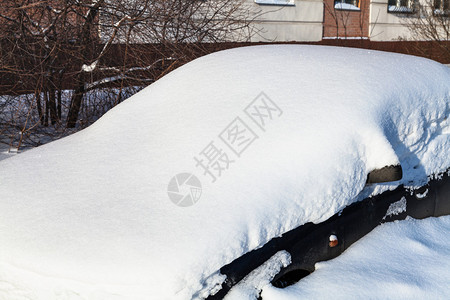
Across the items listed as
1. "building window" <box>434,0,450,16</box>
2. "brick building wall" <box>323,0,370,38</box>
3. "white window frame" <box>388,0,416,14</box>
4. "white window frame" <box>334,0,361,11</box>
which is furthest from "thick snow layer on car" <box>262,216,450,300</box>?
"white window frame" <box>388,0,416,14</box>

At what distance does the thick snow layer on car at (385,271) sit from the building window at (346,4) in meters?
11.4

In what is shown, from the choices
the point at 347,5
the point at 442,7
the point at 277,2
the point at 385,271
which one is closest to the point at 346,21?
the point at 347,5

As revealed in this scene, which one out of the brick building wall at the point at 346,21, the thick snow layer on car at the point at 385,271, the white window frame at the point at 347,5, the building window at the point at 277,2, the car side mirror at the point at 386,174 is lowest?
the thick snow layer on car at the point at 385,271

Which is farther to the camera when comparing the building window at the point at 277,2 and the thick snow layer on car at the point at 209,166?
the building window at the point at 277,2

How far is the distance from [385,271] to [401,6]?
46.2 ft

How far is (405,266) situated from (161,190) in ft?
3.76

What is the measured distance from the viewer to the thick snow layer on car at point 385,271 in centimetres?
210

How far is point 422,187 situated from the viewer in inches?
111

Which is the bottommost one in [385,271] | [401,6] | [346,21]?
[385,271]

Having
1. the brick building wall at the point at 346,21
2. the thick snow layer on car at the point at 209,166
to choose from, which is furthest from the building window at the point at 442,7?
the thick snow layer on car at the point at 209,166

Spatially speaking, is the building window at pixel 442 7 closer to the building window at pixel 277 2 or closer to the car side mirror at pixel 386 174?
the building window at pixel 277 2

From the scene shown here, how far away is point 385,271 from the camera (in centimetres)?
227

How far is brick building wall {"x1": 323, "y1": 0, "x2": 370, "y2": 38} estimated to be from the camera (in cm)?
1301

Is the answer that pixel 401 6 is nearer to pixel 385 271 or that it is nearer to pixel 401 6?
pixel 401 6
